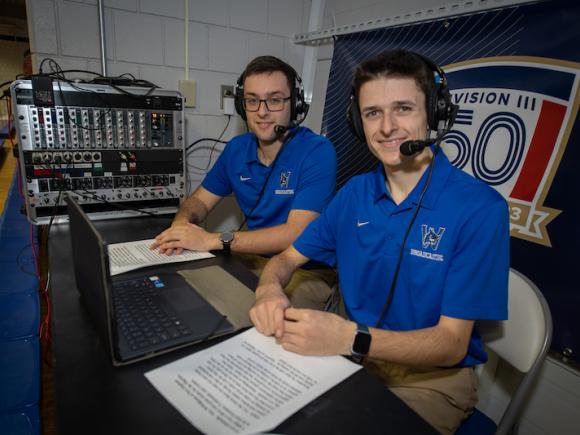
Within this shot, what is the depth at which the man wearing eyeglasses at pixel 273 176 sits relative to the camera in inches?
52.8

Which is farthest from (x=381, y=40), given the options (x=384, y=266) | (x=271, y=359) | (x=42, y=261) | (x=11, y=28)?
(x=11, y=28)

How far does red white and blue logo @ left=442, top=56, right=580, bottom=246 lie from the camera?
3.62ft

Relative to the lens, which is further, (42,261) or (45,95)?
(42,261)

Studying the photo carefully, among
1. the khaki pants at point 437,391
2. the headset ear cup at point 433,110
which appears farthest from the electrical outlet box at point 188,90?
the khaki pants at point 437,391

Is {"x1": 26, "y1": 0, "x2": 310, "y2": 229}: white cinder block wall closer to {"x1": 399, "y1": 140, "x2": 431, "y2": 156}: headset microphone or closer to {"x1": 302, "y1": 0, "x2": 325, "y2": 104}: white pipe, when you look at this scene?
{"x1": 302, "y1": 0, "x2": 325, "y2": 104}: white pipe

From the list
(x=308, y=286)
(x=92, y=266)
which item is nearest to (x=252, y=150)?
(x=308, y=286)

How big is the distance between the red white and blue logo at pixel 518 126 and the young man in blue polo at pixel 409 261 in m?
0.41

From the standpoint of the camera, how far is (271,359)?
0.66 meters

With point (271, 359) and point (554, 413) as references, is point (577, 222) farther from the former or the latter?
point (271, 359)

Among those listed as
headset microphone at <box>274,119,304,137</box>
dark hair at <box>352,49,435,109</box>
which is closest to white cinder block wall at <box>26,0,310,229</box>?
headset microphone at <box>274,119,304,137</box>

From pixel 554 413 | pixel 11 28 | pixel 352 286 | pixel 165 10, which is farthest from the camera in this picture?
pixel 11 28

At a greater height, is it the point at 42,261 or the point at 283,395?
the point at 283,395

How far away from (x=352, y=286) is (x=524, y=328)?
1.39 feet

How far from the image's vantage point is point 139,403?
0.55m
